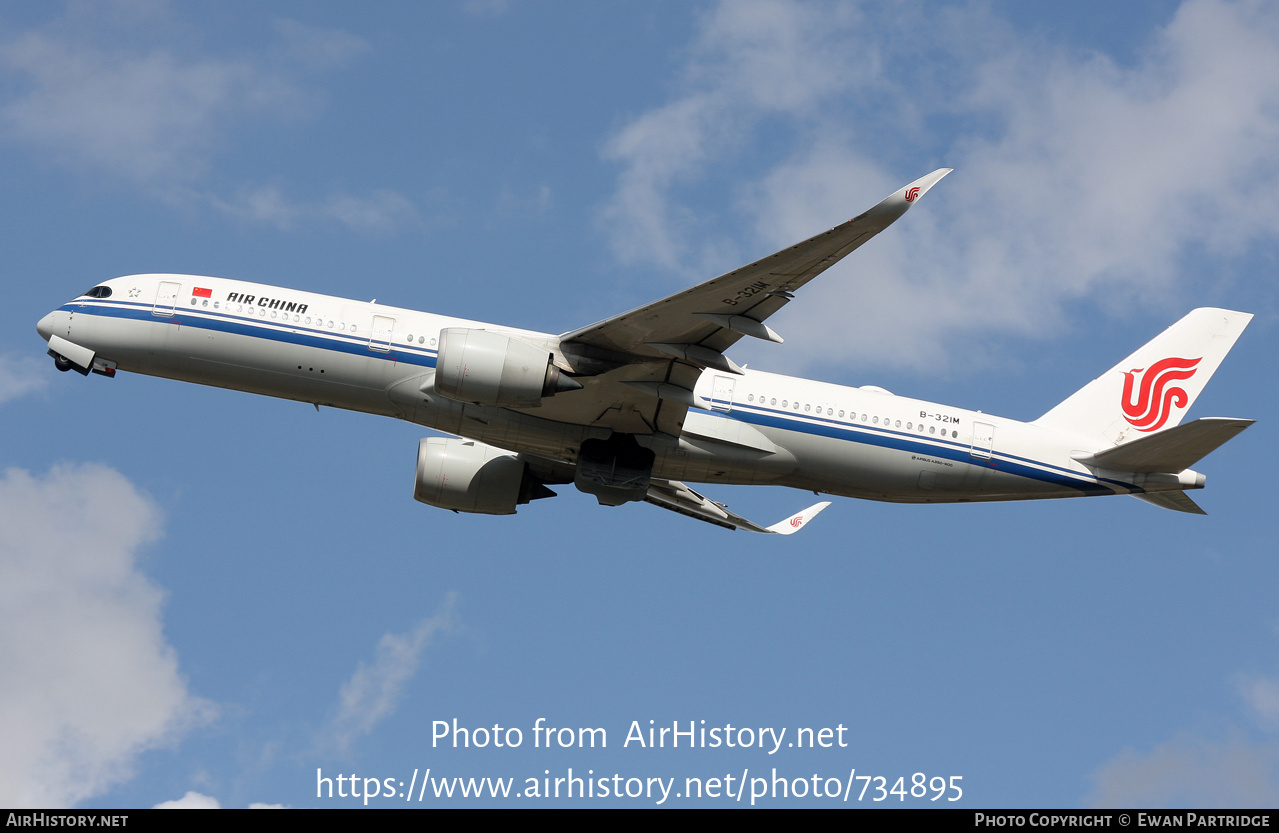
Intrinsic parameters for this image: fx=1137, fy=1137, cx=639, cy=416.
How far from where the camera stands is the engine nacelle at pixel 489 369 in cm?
2558

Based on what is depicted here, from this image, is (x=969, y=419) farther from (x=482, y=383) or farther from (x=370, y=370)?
(x=370, y=370)

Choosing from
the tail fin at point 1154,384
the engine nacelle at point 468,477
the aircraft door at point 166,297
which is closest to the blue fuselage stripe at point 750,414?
the aircraft door at point 166,297

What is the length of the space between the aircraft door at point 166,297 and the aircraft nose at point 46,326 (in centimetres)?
284

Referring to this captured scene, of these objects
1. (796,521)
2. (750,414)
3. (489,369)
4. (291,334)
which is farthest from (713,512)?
(291,334)

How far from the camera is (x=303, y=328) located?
27.9m

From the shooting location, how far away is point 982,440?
30.3 meters

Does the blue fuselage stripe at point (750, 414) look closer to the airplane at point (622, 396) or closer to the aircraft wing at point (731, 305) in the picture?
the airplane at point (622, 396)

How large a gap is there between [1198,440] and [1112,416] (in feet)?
14.0

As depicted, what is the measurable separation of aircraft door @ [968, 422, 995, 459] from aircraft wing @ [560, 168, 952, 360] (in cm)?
785

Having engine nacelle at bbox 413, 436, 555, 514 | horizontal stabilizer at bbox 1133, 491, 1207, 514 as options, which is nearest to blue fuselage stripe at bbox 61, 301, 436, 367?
A: engine nacelle at bbox 413, 436, 555, 514

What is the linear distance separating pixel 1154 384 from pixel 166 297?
90.0 ft

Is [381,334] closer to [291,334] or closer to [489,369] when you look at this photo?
[291,334]

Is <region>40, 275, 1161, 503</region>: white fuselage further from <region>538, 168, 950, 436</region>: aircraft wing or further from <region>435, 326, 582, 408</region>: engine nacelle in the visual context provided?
<region>435, 326, 582, 408</region>: engine nacelle
